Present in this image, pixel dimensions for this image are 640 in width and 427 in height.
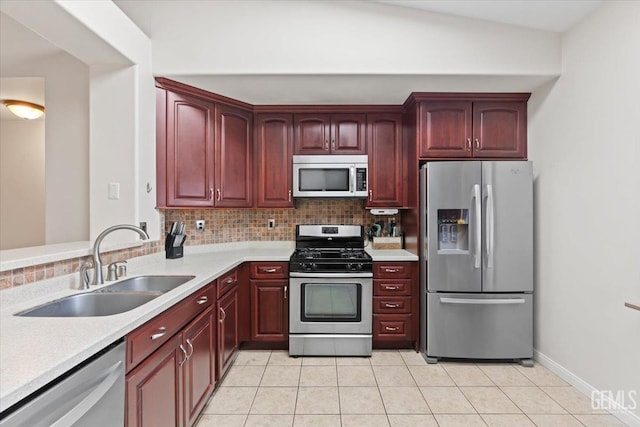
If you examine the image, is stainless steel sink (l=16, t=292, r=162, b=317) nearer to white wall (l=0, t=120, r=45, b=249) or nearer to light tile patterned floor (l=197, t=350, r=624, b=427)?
light tile patterned floor (l=197, t=350, r=624, b=427)

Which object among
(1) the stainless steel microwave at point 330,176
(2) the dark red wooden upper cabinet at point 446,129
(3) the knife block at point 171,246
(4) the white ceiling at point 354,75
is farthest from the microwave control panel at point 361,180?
(3) the knife block at point 171,246

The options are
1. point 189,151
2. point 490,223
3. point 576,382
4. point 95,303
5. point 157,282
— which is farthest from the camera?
point 189,151

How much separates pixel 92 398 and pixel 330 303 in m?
1.96

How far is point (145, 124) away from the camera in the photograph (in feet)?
7.70

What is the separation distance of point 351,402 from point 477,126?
2436mm

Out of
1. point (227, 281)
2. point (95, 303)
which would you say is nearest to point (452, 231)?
point (227, 281)

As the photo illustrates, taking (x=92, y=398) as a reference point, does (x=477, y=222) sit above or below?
above

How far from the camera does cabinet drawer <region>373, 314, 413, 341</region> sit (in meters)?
2.82

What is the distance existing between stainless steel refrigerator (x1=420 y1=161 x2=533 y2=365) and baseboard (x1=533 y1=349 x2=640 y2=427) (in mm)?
130

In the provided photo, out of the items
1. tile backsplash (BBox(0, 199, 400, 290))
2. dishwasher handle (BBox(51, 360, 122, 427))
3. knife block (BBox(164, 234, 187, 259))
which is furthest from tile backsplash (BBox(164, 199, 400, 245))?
dishwasher handle (BBox(51, 360, 122, 427))

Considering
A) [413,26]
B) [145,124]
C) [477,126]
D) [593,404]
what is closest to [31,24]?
[145,124]

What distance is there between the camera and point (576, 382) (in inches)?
89.6

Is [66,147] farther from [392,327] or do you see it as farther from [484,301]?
[484,301]

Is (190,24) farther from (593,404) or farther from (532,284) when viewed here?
(593,404)
